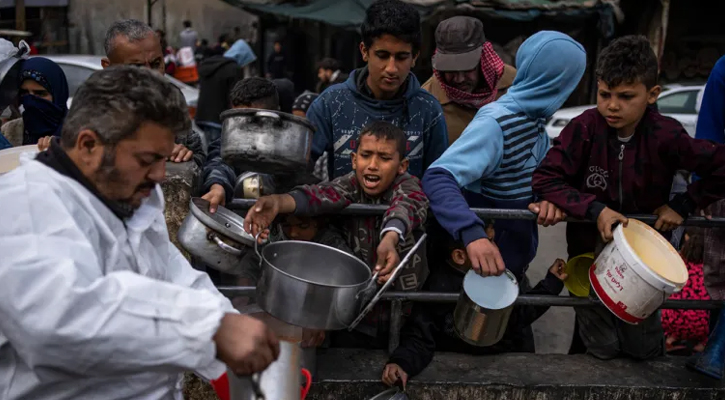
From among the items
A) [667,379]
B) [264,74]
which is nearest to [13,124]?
[667,379]

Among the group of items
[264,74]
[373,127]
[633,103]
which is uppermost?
[633,103]

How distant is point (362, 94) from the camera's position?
11.0 feet

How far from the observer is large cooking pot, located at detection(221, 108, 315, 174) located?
8.54 ft

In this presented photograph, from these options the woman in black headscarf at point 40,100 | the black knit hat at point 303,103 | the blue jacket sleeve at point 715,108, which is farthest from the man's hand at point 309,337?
the black knit hat at point 303,103

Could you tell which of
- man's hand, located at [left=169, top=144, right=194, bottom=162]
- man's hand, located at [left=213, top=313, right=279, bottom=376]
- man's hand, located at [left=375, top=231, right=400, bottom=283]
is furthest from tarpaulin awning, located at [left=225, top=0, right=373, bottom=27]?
man's hand, located at [left=213, top=313, right=279, bottom=376]

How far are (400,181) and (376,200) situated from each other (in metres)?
0.13

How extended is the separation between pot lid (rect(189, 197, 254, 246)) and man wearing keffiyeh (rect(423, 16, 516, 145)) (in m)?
1.65

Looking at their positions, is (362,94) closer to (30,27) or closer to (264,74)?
(264,74)

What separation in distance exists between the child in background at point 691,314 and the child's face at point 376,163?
1.87 metres

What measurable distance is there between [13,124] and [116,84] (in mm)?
3435

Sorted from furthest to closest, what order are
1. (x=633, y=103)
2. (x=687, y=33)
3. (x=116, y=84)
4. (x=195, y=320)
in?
(x=687, y=33) → (x=633, y=103) → (x=116, y=84) → (x=195, y=320)

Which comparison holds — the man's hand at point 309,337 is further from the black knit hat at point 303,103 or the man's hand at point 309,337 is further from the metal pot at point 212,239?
the black knit hat at point 303,103

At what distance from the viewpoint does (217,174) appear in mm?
3010

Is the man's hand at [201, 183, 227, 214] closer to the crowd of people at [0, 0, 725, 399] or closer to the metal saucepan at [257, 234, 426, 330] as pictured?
the crowd of people at [0, 0, 725, 399]
